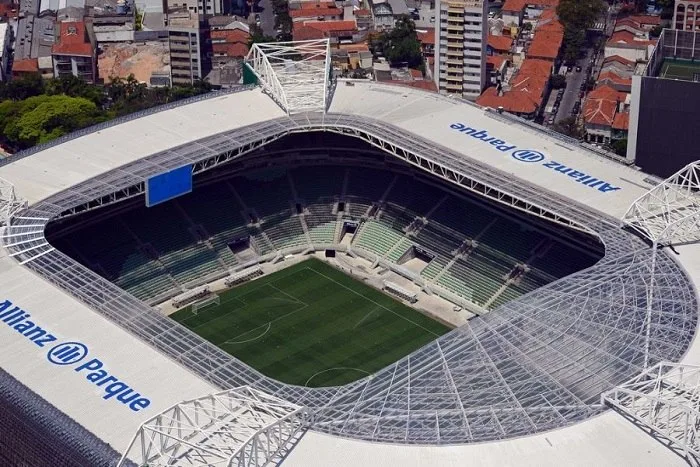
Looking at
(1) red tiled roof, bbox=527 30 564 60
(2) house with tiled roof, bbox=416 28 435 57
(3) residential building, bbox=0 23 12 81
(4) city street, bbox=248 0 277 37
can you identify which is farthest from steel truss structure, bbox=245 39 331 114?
(4) city street, bbox=248 0 277 37

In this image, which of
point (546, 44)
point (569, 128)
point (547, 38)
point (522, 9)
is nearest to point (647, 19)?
point (547, 38)

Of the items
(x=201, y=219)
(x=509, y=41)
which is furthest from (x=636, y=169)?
(x=509, y=41)

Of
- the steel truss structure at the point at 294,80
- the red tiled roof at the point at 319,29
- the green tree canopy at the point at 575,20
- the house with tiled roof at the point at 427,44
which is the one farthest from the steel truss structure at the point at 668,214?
the red tiled roof at the point at 319,29

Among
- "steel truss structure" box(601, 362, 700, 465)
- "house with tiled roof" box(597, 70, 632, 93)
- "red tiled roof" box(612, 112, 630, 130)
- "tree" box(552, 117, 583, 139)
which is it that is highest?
"house with tiled roof" box(597, 70, 632, 93)

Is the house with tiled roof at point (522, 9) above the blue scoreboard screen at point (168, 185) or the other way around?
above

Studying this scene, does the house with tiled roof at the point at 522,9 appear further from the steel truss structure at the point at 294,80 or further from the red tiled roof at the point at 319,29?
the steel truss structure at the point at 294,80

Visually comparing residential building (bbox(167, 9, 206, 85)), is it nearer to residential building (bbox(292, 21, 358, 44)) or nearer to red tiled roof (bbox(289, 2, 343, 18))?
residential building (bbox(292, 21, 358, 44))

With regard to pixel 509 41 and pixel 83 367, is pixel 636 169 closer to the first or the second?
pixel 83 367
